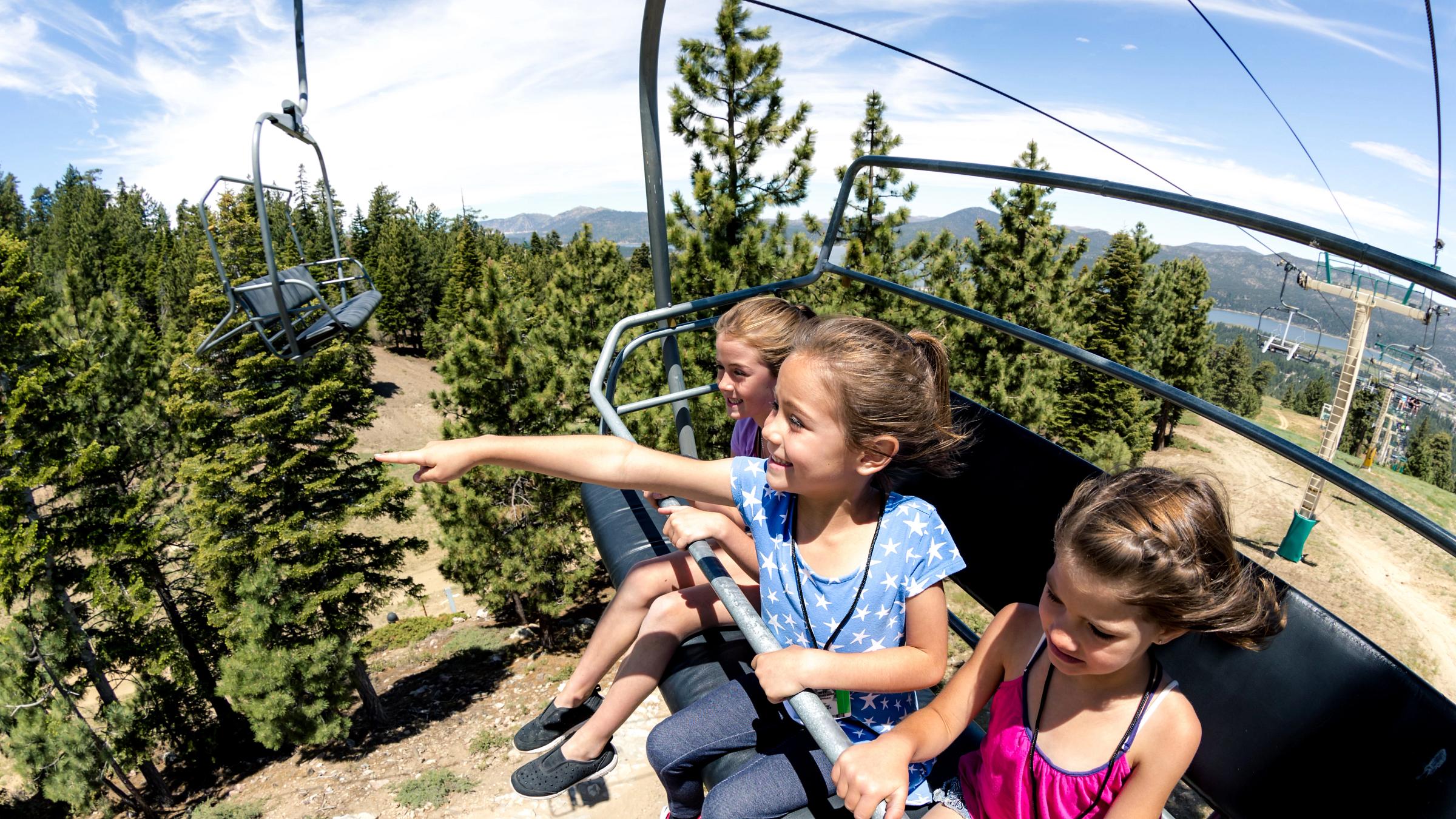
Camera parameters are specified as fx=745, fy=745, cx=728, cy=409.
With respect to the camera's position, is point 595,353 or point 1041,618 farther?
point 595,353

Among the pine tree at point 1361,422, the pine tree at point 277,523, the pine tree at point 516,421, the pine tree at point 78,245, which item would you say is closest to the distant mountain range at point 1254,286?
the pine tree at point 516,421

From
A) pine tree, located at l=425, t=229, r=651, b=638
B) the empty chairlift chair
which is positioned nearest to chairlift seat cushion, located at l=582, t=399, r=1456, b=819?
the empty chairlift chair

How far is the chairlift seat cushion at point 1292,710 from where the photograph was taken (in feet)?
3.57

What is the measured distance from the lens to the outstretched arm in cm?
155

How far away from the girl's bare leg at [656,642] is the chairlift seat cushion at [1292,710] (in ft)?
0.20

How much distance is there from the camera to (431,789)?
1055cm

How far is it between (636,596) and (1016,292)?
13.0 metres

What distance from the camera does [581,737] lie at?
1.96 metres

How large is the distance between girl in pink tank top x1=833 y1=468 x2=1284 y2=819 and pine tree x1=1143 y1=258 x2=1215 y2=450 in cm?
2522

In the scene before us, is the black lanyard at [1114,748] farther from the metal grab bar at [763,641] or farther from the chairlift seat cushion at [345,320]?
the chairlift seat cushion at [345,320]

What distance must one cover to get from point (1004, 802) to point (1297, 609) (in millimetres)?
592

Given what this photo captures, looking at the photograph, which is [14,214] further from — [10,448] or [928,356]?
[928,356]

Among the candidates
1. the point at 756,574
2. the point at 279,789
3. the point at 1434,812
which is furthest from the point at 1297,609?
the point at 279,789

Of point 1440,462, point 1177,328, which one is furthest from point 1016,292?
point 1440,462
